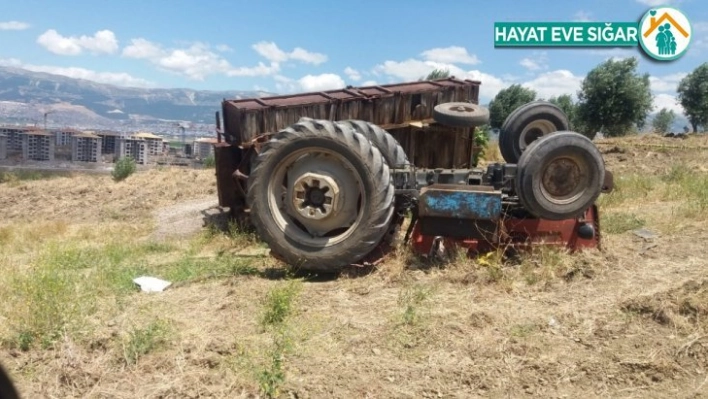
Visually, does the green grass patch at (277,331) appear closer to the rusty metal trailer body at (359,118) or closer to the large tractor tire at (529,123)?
the large tractor tire at (529,123)

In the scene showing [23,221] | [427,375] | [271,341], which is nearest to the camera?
[427,375]

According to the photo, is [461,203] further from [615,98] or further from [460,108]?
[615,98]

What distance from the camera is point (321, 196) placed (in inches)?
236

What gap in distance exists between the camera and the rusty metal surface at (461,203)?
5793 mm

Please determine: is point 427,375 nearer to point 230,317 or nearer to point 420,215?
point 230,317

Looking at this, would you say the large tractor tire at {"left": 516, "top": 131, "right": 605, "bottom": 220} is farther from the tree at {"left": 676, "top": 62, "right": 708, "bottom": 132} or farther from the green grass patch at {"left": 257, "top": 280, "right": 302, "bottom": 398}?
the tree at {"left": 676, "top": 62, "right": 708, "bottom": 132}

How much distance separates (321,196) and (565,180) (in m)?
2.54

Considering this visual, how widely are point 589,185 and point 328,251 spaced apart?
278 cm

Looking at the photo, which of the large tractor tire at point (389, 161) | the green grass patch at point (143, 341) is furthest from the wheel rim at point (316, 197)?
the green grass patch at point (143, 341)

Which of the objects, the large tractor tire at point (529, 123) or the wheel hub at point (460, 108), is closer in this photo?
the large tractor tire at point (529, 123)

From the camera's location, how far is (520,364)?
12.2 ft

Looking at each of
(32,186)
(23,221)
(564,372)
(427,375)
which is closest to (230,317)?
(427,375)

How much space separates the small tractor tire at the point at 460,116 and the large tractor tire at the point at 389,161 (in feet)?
7.03

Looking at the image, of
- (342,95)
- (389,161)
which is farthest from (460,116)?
(342,95)
